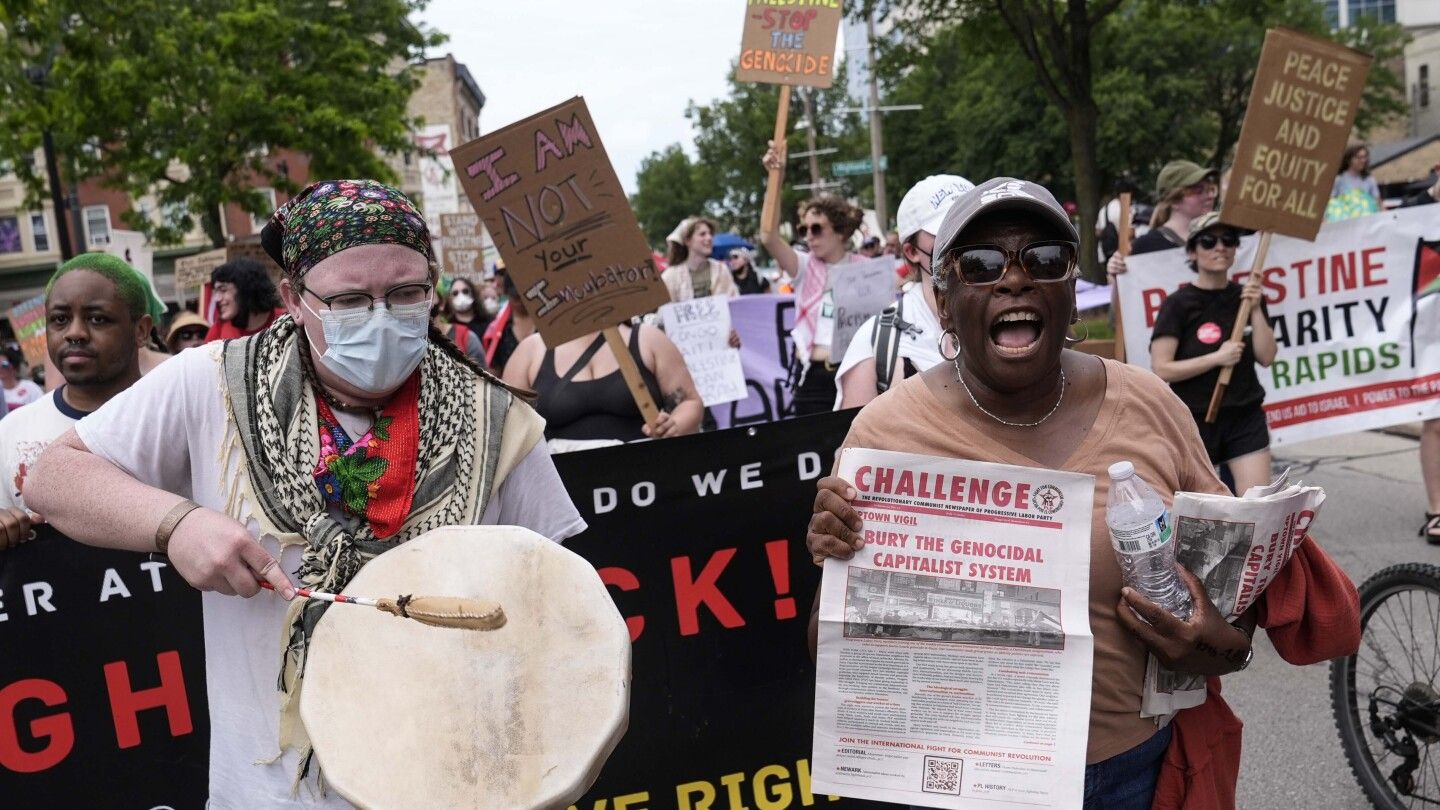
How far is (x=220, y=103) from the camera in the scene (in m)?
25.5

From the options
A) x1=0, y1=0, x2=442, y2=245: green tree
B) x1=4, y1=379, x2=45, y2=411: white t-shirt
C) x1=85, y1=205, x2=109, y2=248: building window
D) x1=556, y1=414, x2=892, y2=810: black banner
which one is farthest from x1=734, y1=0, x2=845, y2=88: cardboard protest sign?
x1=85, y1=205, x2=109, y2=248: building window

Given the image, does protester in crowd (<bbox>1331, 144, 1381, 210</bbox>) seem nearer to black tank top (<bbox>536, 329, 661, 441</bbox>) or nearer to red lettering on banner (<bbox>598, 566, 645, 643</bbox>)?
black tank top (<bbox>536, 329, 661, 441</bbox>)

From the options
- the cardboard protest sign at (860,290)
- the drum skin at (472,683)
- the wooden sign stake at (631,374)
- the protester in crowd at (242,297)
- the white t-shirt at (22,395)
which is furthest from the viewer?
the white t-shirt at (22,395)

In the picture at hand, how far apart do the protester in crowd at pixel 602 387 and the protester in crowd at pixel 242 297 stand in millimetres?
1860

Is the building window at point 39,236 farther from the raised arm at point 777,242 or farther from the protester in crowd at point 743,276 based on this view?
the raised arm at point 777,242

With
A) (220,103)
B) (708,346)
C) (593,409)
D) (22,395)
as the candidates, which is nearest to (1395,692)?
(593,409)

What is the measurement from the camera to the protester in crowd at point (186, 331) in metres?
7.01

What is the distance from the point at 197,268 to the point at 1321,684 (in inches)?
472

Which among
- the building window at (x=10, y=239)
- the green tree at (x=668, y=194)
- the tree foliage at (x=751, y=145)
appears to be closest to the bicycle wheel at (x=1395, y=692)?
the tree foliage at (x=751, y=145)

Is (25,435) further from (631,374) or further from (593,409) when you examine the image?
(593,409)

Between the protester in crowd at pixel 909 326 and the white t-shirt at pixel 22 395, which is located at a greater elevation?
the protester in crowd at pixel 909 326

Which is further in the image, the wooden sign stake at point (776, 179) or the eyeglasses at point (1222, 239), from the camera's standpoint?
the wooden sign stake at point (776, 179)

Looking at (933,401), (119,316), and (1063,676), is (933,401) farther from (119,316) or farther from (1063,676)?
(119,316)

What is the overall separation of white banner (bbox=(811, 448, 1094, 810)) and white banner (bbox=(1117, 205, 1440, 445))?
5.35 meters
